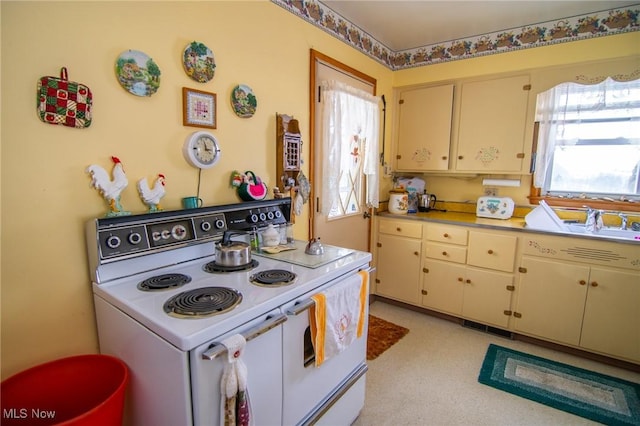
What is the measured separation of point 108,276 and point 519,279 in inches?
105

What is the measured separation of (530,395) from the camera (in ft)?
6.31

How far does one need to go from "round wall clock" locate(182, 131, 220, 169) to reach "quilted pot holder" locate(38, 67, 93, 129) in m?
0.40

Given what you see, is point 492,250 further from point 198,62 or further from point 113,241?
point 113,241

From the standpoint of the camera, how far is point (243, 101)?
5.81 feet

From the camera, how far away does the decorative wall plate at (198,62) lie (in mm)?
1504

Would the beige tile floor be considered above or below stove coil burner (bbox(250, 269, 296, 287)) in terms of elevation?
below

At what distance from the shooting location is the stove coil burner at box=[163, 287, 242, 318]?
98 cm

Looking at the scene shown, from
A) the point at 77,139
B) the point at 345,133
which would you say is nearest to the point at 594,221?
the point at 345,133

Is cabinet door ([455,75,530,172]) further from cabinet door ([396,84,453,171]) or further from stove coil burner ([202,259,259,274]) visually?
stove coil burner ([202,259,259,274])

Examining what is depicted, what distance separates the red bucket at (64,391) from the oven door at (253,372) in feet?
0.97

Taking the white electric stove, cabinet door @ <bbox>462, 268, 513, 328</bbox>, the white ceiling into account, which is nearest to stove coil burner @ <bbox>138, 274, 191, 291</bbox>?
the white electric stove

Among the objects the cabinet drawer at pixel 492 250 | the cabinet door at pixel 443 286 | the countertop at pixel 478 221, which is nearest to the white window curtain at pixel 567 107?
the countertop at pixel 478 221

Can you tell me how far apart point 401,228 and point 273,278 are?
194 cm

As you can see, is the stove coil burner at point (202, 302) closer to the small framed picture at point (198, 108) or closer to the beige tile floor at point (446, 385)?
the small framed picture at point (198, 108)
